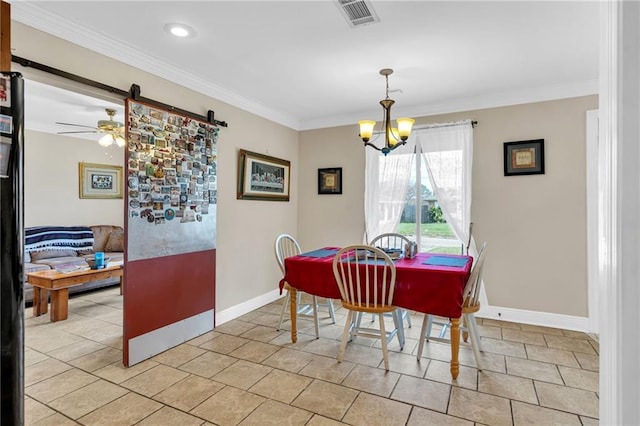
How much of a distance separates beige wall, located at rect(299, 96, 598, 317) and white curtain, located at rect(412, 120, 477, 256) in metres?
0.11

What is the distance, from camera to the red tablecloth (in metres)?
2.43

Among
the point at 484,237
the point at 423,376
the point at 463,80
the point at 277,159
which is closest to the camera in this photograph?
the point at 423,376

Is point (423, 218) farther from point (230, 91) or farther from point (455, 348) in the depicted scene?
point (230, 91)

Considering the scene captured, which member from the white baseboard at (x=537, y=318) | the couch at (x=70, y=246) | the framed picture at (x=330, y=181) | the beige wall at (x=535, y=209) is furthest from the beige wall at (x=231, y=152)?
the white baseboard at (x=537, y=318)

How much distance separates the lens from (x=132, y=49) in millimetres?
2715

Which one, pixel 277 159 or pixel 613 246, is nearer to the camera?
pixel 613 246

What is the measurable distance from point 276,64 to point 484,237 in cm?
293

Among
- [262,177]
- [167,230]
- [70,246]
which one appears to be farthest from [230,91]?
[70,246]

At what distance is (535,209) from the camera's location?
3.68 meters

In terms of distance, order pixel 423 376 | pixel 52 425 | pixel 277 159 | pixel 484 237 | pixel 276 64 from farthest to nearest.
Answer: pixel 277 159
pixel 484 237
pixel 276 64
pixel 423 376
pixel 52 425

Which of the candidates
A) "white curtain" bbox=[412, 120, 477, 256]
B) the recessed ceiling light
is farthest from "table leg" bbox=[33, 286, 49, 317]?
"white curtain" bbox=[412, 120, 477, 256]

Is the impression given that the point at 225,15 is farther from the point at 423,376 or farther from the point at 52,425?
the point at 423,376

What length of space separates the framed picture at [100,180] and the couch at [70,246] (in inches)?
29.6

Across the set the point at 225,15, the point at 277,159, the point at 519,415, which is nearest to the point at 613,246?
the point at 519,415
